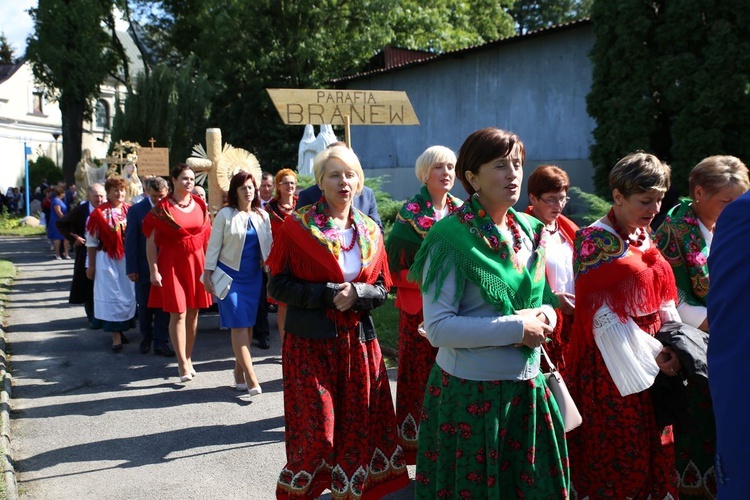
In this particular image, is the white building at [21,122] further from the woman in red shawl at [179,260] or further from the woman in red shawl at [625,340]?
the woman in red shawl at [625,340]

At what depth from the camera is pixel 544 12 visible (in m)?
45.7

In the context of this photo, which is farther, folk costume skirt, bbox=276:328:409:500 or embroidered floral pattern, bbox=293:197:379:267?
embroidered floral pattern, bbox=293:197:379:267

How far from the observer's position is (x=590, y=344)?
360cm

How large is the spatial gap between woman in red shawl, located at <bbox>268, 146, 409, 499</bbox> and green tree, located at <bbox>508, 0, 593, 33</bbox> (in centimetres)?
4448

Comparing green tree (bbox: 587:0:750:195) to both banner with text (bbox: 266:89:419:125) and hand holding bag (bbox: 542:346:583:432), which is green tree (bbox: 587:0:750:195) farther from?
hand holding bag (bbox: 542:346:583:432)

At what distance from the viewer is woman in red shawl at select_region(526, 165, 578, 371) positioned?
4.07 meters

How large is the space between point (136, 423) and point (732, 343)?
17.4ft

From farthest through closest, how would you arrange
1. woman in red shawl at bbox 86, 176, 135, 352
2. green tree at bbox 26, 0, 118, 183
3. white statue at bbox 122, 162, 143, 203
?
green tree at bbox 26, 0, 118, 183
white statue at bbox 122, 162, 143, 203
woman in red shawl at bbox 86, 176, 135, 352

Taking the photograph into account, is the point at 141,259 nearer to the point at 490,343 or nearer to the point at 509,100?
the point at 490,343

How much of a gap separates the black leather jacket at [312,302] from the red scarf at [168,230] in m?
3.36

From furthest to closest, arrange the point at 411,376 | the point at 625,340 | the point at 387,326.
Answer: the point at 387,326
the point at 411,376
the point at 625,340

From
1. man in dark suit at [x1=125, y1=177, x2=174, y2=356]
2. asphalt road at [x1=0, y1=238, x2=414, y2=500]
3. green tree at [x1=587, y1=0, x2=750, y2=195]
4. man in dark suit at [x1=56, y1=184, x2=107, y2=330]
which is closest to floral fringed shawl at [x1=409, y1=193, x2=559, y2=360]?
asphalt road at [x1=0, y1=238, x2=414, y2=500]

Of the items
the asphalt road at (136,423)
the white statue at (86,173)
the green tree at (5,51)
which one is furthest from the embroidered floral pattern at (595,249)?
the green tree at (5,51)

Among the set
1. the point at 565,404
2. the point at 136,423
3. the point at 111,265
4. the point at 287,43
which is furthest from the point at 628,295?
the point at 287,43
